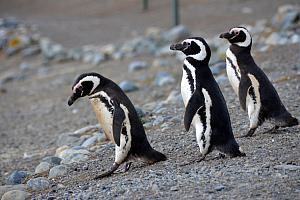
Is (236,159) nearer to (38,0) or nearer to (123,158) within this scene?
(123,158)

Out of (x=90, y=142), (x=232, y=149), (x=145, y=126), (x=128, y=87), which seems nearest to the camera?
(x=232, y=149)

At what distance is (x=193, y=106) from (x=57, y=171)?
54.5 inches

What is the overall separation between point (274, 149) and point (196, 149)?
0.68m

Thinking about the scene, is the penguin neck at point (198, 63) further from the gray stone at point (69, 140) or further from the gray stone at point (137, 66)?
the gray stone at point (137, 66)

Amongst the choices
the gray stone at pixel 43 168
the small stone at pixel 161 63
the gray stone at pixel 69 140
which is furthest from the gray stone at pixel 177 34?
the gray stone at pixel 43 168

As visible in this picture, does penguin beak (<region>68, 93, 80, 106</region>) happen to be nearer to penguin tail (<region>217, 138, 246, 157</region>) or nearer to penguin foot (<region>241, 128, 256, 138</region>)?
penguin tail (<region>217, 138, 246, 157</region>)

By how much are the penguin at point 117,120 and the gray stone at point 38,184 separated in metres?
0.53

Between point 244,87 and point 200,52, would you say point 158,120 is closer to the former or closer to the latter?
point 244,87

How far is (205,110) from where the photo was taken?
4664 mm

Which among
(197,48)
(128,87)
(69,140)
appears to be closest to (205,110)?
(197,48)

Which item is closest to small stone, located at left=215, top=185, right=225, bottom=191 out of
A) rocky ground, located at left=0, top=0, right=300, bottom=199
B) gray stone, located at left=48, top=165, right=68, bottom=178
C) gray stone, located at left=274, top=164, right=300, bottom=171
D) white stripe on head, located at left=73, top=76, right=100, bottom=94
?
rocky ground, located at left=0, top=0, right=300, bottom=199

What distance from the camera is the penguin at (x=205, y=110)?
4.66 metres

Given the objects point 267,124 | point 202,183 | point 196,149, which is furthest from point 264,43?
point 202,183

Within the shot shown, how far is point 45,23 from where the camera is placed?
19.4 m
